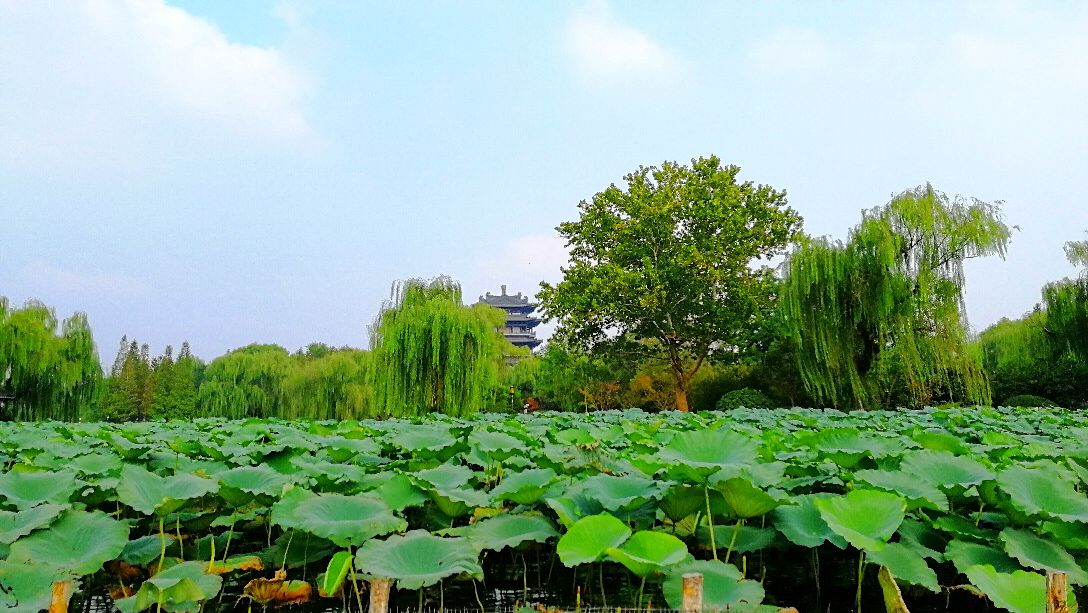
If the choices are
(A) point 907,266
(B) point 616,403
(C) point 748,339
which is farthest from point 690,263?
(B) point 616,403

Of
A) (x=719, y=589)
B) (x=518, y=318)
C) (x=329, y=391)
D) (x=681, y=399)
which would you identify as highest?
(x=518, y=318)

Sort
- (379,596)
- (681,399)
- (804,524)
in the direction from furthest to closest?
(681,399) < (804,524) < (379,596)

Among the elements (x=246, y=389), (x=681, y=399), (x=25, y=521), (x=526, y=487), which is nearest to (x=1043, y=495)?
(x=526, y=487)

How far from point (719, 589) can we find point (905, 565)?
0.38 meters

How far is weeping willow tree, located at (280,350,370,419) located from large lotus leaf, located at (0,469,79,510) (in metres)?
18.1

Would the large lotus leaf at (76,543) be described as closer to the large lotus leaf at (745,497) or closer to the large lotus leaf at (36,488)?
the large lotus leaf at (36,488)

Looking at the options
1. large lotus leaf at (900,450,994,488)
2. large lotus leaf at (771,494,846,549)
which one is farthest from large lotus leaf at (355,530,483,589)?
large lotus leaf at (900,450,994,488)

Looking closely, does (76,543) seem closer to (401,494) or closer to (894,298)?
(401,494)

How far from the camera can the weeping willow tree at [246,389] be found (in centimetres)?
2114

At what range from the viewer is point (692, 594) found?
99 cm

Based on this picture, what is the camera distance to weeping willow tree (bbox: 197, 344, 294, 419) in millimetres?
21141

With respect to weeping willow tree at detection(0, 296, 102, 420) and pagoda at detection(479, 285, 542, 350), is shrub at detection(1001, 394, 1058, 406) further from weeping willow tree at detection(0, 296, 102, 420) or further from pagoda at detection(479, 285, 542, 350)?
pagoda at detection(479, 285, 542, 350)

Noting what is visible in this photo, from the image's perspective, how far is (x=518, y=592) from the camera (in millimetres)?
1619

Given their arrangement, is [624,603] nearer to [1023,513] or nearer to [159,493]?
[1023,513]
